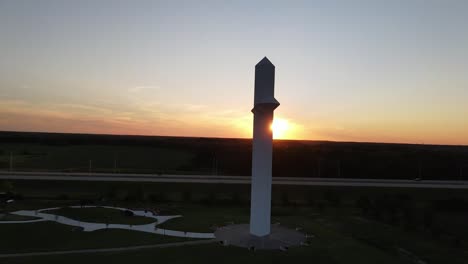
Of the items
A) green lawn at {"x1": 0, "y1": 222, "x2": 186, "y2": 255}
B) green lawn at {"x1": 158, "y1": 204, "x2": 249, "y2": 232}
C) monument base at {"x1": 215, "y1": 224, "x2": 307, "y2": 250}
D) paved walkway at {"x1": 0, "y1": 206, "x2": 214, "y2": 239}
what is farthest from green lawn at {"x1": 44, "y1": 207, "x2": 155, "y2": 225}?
monument base at {"x1": 215, "y1": 224, "x2": 307, "y2": 250}

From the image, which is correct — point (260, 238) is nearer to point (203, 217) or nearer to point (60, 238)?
point (203, 217)

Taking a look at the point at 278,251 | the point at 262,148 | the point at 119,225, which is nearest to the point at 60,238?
the point at 119,225

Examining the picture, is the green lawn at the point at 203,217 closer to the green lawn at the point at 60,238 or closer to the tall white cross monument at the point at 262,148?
the green lawn at the point at 60,238

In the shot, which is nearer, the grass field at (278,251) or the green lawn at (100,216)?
the grass field at (278,251)

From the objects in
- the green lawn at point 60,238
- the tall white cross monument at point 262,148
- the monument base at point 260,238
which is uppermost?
the tall white cross monument at point 262,148

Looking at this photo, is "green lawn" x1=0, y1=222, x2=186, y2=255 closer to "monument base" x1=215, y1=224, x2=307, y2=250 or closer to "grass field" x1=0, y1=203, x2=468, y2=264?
"grass field" x1=0, y1=203, x2=468, y2=264

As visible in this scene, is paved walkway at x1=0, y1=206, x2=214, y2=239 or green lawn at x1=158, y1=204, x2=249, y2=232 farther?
green lawn at x1=158, y1=204, x2=249, y2=232

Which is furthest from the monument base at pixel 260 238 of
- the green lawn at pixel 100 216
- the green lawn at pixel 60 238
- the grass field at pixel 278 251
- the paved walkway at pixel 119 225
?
the green lawn at pixel 100 216
